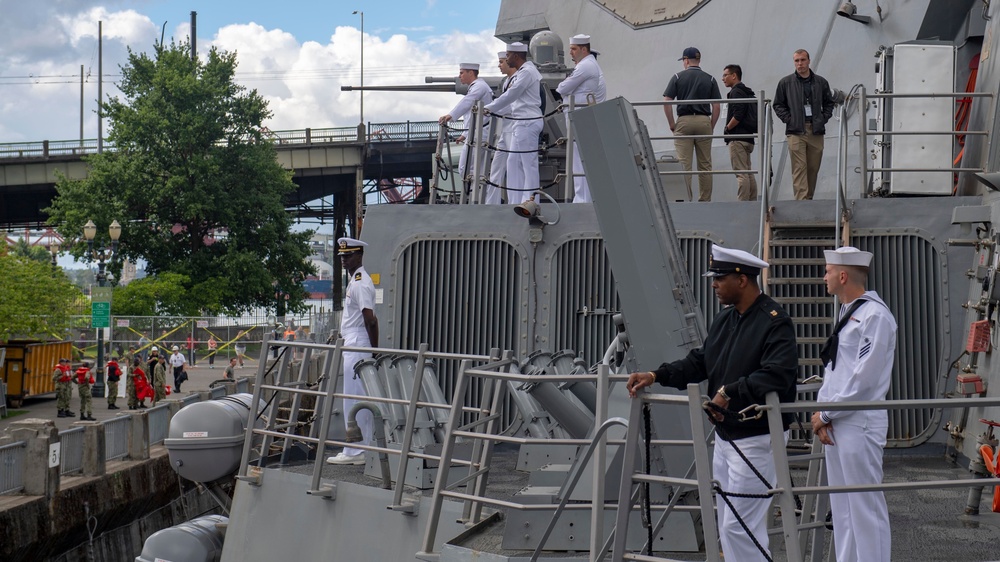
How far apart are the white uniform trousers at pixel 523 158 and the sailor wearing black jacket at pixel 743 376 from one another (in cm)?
558

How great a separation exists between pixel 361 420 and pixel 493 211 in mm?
2144

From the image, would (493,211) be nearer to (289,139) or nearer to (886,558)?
(886,558)

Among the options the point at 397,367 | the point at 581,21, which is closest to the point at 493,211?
the point at 397,367

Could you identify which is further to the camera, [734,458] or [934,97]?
[934,97]

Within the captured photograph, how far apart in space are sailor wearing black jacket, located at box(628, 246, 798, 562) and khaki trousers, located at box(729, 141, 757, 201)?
5105 millimetres

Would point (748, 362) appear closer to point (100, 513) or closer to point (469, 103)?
point (469, 103)

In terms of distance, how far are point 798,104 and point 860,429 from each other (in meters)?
5.05

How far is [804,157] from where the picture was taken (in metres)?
9.09

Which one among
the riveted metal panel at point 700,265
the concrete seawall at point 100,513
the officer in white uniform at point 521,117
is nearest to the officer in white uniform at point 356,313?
the officer in white uniform at point 521,117

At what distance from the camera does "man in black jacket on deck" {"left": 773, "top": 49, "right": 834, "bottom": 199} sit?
8938 mm

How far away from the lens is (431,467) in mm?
6895

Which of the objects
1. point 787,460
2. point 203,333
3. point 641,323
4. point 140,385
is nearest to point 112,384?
point 140,385

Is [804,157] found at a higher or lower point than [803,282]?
higher

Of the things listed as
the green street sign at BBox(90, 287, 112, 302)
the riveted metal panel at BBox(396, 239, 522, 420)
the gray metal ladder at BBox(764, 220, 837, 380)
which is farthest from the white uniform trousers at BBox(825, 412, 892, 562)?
the green street sign at BBox(90, 287, 112, 302)
